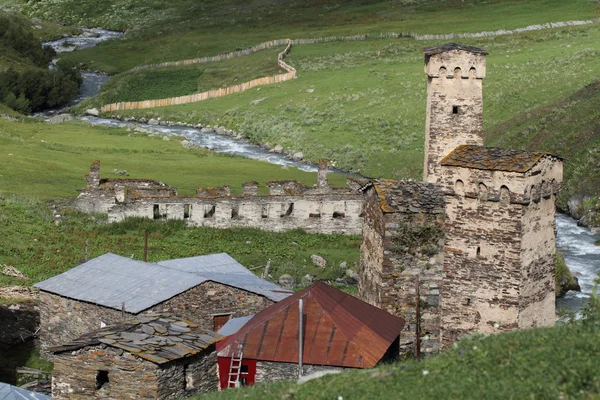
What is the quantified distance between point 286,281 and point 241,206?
1021cm

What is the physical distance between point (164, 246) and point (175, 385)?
986 inches

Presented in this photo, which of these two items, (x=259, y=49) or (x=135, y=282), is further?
(x=259, y=49)

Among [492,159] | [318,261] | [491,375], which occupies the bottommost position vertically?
[318,261]

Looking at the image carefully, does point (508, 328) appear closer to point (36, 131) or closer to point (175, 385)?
point (175, 385)

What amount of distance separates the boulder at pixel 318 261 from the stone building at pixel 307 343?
69.3ft

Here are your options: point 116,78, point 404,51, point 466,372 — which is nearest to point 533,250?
point 466,372

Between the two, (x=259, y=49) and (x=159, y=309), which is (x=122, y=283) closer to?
(x=159, y=309)

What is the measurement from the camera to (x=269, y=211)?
5650 cm

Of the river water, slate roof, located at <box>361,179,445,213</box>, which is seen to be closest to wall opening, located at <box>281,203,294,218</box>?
the river water

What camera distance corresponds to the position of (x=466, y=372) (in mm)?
21016

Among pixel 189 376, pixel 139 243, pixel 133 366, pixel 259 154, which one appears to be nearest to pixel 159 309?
pixel 189 376

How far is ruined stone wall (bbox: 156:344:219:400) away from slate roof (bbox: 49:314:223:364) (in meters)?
0.23

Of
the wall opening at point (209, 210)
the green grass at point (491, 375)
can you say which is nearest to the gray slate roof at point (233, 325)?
the green grass at point (491, 375)

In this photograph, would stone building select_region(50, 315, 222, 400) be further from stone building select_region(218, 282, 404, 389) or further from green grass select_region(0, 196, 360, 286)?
green grass select_region(0, 196, 360, 286)
